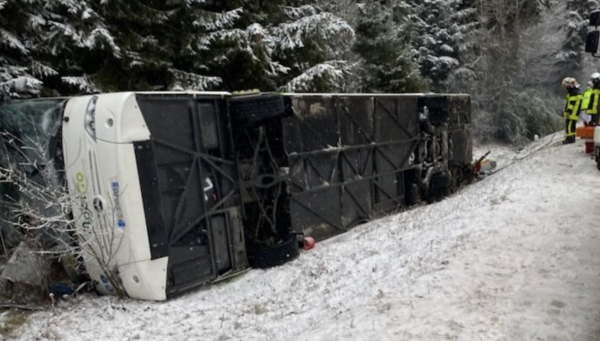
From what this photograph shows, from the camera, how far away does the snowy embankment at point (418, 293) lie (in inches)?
147

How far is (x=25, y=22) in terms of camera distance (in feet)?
29.3

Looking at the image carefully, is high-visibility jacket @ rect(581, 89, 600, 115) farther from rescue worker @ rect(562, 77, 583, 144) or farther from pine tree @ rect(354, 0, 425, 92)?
pine tree @ rect(354, 0, 425, 92)

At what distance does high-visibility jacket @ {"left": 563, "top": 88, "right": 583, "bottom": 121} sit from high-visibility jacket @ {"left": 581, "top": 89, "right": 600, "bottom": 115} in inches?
11.7

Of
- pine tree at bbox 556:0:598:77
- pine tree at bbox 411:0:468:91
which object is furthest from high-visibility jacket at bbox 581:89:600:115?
pine tree at bbox 556:0:598:77

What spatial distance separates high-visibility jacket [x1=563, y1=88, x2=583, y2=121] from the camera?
1354cm

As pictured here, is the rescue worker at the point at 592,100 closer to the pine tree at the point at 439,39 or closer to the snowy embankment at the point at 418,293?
the snowy embankment at the point at 418,293

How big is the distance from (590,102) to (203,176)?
11.1 m

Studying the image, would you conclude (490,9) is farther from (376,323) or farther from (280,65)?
(376,323)

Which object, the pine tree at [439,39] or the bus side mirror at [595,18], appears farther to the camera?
the pine tree at [439,39]

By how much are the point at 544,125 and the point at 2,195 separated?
85.7 feet

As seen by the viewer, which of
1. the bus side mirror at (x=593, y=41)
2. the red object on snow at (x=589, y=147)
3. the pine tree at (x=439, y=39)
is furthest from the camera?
the pine tree at (x=439, y=39)

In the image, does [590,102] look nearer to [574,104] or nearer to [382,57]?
[574,104]

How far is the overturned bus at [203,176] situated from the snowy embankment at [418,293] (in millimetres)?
422

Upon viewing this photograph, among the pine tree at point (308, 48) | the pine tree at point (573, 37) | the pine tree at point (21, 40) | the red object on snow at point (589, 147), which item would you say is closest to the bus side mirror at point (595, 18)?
the red object on snow at point (589, 147)
